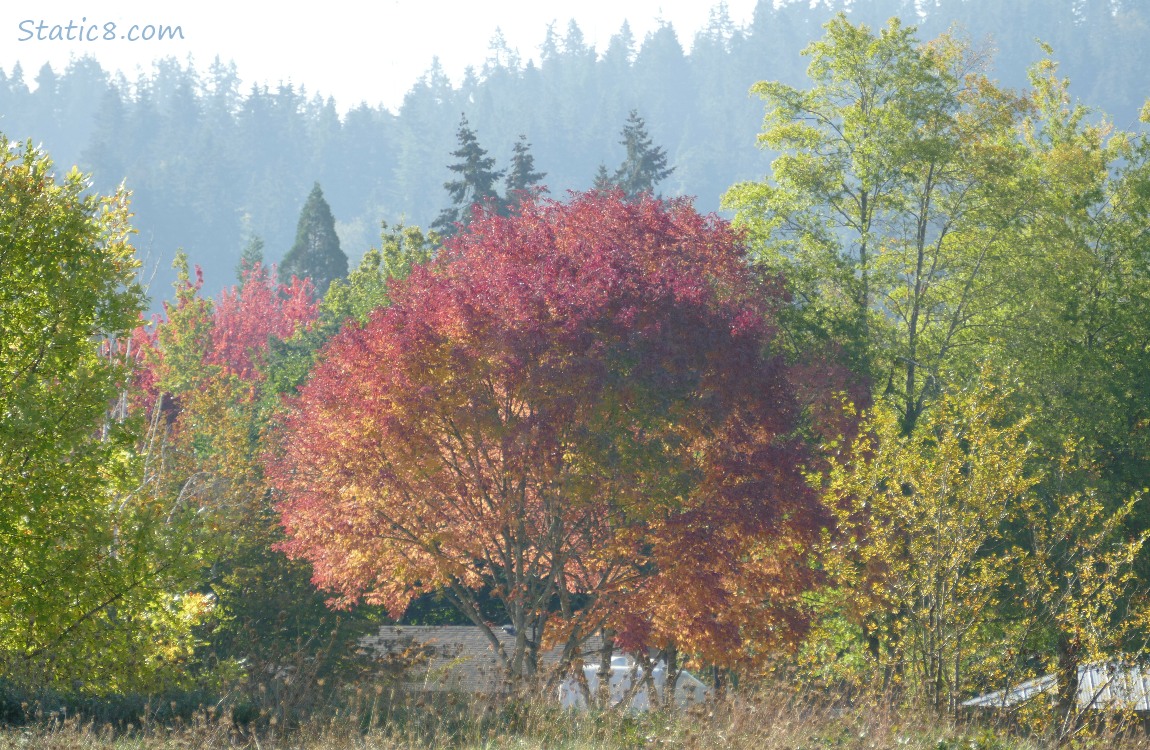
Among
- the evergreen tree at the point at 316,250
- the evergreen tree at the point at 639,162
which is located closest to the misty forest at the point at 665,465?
the evergreen tree at the point at 639,162

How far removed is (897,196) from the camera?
27.1 metres

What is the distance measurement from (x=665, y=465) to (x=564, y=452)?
1337 mm

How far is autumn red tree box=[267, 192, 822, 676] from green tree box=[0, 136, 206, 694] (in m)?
4.24

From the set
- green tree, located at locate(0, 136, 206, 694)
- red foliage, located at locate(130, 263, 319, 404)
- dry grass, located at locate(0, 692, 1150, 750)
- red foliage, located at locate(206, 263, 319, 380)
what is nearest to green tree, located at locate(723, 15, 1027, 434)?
dry grass, located at locate(0, 692, 1150, 750)

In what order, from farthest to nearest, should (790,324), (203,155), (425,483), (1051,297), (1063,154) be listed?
(203,155), (1063,154), (1051,297), (790,324), (425,483)

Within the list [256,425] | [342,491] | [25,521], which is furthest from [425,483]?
[256,425]

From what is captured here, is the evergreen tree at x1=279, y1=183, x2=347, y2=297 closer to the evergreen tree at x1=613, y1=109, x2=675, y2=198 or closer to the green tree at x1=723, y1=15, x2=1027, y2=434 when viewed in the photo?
the evergreen tree at x1=613, y1=109, x2=675, y2=198

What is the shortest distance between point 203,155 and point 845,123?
531 feet

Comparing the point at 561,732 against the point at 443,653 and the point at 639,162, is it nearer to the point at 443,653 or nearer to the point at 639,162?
the point at 443,653

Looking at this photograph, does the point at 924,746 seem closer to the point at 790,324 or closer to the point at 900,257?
the point at 790,324

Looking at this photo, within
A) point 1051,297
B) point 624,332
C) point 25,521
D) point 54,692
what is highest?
point 1051,297

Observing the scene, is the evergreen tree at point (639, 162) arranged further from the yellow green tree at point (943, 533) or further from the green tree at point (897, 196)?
the yellow green tree at point (943, 533)

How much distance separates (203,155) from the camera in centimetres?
17638

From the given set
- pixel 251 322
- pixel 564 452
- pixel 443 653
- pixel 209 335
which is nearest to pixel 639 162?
pixel 251 322
